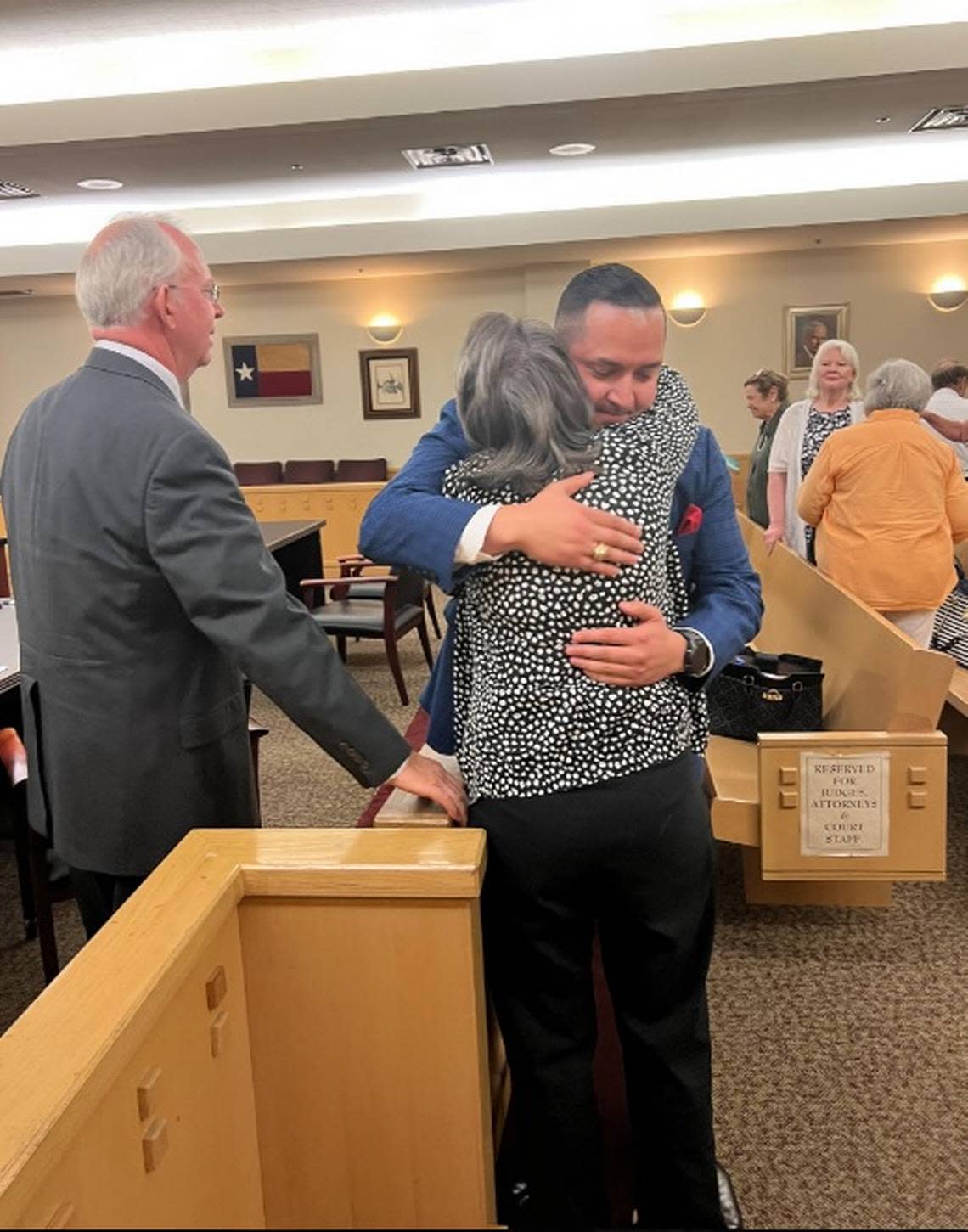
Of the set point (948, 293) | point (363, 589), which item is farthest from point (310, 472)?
point (948, 293)

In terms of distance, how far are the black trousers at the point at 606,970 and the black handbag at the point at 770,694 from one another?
145 centimetres

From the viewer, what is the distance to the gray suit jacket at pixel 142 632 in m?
1.45

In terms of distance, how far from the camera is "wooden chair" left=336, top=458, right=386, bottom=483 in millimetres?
10422

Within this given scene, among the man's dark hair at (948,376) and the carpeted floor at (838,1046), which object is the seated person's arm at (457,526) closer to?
the carpeted floor at (838,1046)

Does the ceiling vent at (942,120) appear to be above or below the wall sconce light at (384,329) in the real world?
above

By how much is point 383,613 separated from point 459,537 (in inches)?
158

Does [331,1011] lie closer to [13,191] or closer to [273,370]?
[13,191]

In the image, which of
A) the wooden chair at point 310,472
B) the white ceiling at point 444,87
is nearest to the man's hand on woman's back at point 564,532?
the white ceiling at point 444,87

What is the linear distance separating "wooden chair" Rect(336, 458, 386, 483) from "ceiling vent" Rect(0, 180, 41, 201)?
12.6 feet

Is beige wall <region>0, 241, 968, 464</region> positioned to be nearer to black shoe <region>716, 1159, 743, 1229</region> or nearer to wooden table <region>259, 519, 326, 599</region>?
wooden table <region>259, 519, 326, 599</region>

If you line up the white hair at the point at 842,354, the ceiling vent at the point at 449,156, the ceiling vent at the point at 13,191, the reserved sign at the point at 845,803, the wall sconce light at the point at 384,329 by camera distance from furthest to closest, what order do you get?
1. the wall sconce light at the point at 384,329
2. the ceiling vent at the point at 13,191
3. the ceiling vent at the point at 449,156
4. the white hair at the point at 842,354
5. the reserved sign at the point at 845,803

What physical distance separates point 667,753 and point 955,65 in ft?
16.1

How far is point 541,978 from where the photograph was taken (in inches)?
55.3

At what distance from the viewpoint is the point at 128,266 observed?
155 centimetres
